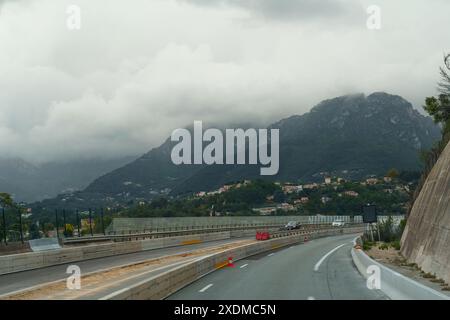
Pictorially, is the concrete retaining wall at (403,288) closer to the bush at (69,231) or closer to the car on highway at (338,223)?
the bush at (69,231)

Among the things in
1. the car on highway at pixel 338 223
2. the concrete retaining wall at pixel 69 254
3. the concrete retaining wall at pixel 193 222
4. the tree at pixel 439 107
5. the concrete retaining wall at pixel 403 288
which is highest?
the tree at pixel 439 107

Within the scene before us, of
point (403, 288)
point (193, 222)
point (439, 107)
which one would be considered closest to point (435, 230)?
point (403, 288)

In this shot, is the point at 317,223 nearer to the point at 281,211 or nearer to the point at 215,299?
the point at 281,211

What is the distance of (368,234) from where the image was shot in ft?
182

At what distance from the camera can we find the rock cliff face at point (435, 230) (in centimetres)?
2022

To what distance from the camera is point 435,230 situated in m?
22.8

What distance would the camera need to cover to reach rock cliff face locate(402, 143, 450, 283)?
20.2 meters

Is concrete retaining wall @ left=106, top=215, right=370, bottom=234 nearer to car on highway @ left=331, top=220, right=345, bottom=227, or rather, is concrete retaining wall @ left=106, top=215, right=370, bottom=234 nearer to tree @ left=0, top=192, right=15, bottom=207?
car on highway @ left=331, top=220, right=345, bottom=227

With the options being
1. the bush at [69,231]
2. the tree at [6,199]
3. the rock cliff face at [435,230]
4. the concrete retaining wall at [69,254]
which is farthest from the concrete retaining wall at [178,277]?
the tree at [6,199]

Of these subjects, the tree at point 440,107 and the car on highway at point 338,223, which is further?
the car on highway at point 338,223

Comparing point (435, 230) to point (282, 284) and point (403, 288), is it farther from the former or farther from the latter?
point (403, 288)

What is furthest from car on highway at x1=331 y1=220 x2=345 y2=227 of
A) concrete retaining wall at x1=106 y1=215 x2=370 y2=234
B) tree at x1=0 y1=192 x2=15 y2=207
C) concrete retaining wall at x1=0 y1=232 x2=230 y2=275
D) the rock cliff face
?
the rock cliff face

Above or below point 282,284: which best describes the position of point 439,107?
above
